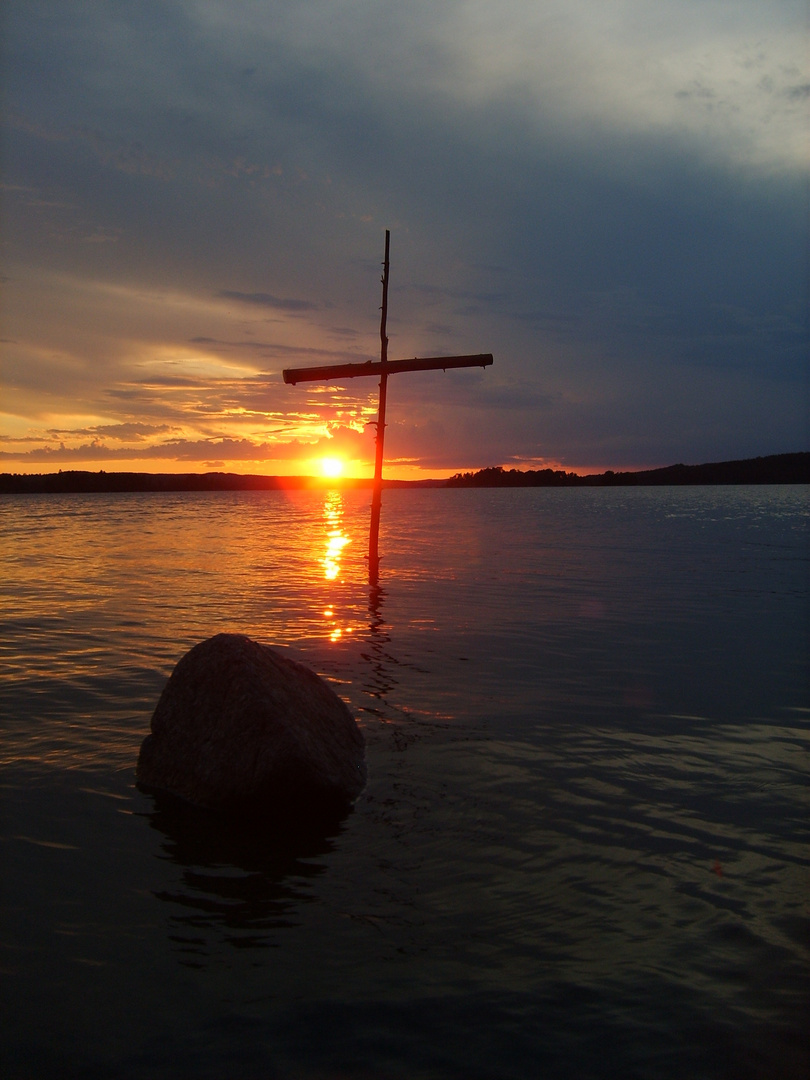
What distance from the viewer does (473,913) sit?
5.40 m

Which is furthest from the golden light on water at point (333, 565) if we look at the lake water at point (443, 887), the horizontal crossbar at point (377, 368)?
the horizontal crossbar at point (377, 368)

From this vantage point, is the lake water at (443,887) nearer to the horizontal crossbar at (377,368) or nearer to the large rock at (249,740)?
the large rock at (249,740)

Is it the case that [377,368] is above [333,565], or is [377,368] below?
above

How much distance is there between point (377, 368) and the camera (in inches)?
822

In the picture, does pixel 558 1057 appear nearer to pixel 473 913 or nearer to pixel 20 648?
pixel 473 913

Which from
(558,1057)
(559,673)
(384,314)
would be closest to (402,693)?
(559,673)

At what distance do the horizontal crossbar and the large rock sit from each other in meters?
13.4

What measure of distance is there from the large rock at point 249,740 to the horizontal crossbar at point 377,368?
13.4m

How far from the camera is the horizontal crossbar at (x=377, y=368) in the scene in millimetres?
19719

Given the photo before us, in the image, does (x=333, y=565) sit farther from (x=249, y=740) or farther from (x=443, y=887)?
(x=443, y=887)

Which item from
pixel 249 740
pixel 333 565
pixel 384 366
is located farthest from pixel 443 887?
pixel 333 565

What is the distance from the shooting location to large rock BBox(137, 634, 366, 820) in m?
6.82

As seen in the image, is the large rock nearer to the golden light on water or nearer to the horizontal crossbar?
the golden light on water

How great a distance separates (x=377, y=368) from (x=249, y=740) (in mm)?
15482
